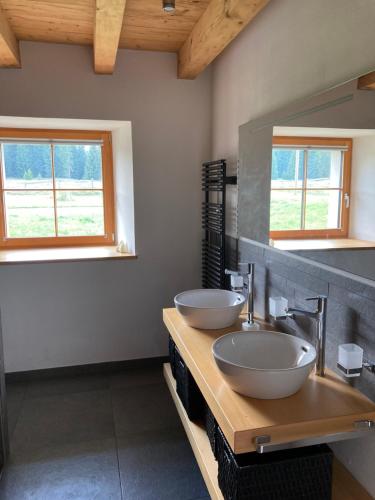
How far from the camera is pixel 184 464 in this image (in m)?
2.34

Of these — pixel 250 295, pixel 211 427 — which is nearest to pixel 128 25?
pixel 250 295

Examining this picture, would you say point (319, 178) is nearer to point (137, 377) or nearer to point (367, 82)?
point (367, 82)

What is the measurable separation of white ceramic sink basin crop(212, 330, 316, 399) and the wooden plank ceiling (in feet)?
5.13

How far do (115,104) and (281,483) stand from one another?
2770 mm

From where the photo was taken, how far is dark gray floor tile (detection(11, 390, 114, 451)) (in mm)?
2576

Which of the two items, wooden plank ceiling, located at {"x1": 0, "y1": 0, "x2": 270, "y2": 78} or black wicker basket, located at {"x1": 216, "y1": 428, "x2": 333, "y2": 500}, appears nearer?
black wicker basket, located at {"x1": 216, "y1": 428, "x2": 333, "y2": 500}

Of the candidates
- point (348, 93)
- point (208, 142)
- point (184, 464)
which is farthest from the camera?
point (208, 142)

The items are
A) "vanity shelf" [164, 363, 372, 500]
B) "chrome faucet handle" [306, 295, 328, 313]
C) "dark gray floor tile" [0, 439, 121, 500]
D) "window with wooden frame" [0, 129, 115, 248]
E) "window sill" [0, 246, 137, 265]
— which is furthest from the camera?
"window with wooden frame" [0, 129, 115, 248]

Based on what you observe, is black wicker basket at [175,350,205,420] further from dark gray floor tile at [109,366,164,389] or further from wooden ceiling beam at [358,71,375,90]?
wooden ceiling beam at [358,71,375,90]

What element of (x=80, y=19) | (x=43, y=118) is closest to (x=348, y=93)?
(x=80, y=19)

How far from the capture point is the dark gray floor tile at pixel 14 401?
277 centimetres

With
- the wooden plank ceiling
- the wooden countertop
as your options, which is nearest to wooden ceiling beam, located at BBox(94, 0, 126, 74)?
the wooden plank ceiling

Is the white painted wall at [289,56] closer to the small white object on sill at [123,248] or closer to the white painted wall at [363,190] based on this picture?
the white painted wall at [363,190]

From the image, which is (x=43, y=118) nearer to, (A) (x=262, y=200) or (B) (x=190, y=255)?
(B) (x=190, y=255)
